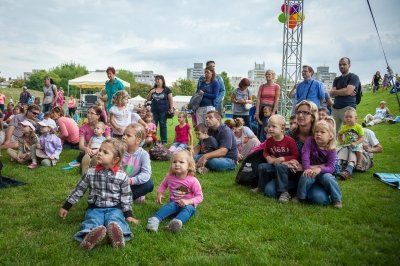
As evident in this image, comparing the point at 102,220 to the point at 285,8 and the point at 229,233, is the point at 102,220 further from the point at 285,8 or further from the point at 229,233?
the point at 285,8

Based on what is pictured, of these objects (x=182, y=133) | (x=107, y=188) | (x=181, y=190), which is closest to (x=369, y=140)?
(x=182, y=133)

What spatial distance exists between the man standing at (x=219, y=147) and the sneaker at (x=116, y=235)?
3485mm

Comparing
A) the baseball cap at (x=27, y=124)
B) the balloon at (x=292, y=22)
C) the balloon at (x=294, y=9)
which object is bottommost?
the baseball cap at (x=27, y=124)

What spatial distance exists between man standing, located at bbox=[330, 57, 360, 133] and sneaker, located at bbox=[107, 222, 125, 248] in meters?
5.92

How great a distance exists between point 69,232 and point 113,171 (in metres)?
0.77

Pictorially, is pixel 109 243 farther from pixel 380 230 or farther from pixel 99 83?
pixel 99 83

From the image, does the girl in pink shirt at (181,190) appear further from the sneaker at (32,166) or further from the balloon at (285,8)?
the balloon at (285,8)

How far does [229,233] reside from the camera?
3.59 meters

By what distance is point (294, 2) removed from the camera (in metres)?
15.3

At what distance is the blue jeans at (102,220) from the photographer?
329 centimetres

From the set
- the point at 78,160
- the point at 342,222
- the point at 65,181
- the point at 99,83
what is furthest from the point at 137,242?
the point at 99,83

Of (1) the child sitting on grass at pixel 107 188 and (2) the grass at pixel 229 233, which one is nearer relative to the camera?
(2) the grass at pixel 229 233

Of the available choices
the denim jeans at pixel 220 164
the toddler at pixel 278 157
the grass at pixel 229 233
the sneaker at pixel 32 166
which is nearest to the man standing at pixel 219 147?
the denim jeans at pixel 220 164

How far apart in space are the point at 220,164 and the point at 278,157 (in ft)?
5.68
